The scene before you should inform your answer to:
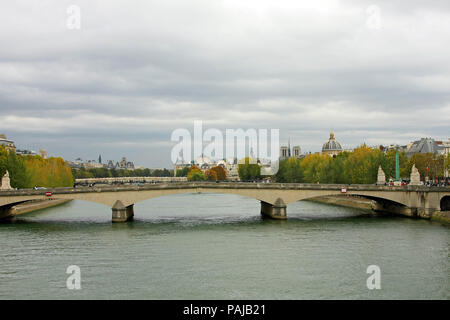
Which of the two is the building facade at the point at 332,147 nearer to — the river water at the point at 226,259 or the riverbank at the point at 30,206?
the riverbank at the point at 30,206

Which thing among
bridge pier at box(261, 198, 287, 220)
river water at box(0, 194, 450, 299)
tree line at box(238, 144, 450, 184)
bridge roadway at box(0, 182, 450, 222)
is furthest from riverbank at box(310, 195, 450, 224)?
bridge pier at box(261, 198, 287, 220)

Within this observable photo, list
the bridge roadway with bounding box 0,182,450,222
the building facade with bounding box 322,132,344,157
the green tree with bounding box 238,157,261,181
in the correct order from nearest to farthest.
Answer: the bridge roadway with bounding box 0,182,450,222, the green tree with bounding box 238,157,261,181, the building facade with bounding box 322,132,344,157

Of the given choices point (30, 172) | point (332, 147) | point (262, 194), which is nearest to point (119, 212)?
point (262, 194)

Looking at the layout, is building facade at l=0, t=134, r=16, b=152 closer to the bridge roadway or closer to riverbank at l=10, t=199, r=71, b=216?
riverbank at l=10, t=199, r=71, b=216

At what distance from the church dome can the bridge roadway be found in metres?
122

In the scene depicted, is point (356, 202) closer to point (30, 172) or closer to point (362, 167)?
point (362, 167)

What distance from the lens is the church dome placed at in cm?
17512

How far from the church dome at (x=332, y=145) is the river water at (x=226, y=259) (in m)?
128

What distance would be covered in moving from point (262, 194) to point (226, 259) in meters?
21.3

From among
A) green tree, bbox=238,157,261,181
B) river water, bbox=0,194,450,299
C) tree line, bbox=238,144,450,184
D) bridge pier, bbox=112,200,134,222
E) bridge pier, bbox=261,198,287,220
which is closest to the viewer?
river water, bbox=0,194,450,299

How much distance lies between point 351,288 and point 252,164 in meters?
110

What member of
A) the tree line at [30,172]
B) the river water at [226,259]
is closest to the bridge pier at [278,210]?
the river water at [226,259]

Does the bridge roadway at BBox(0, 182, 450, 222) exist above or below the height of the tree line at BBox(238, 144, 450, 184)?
below

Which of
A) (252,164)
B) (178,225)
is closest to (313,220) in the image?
(178,225)
